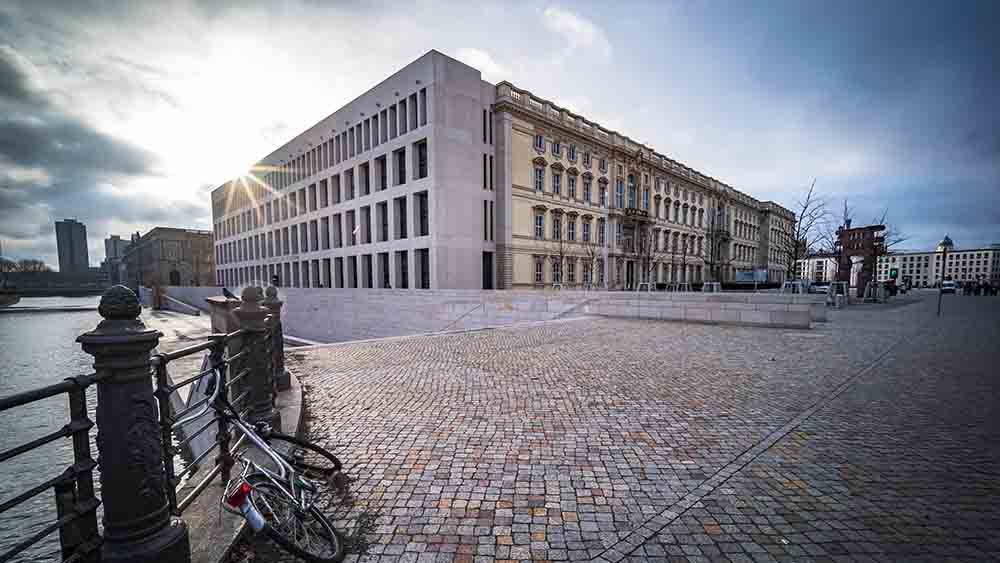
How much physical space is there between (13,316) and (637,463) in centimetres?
7438

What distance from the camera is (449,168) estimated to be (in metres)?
28.7

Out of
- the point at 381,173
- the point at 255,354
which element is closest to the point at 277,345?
the point at 255,354

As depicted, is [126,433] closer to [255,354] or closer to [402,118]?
[255,354]

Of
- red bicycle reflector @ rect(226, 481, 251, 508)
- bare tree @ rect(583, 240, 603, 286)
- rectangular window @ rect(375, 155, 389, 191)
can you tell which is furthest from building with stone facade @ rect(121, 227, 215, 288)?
red bicycle reflector @ rect(226, 481, 251, 508)

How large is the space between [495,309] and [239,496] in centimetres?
1659

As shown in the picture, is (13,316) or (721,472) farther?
(13,316)

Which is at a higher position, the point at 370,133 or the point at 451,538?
the point at 370,133

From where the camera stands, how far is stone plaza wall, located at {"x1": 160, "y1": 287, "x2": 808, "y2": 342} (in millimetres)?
14086

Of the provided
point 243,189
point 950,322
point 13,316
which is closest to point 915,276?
point 950,322

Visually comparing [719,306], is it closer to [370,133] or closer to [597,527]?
[597,527]

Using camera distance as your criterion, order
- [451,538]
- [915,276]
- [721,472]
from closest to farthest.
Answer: [451,538] < [721,472] < [915,276]

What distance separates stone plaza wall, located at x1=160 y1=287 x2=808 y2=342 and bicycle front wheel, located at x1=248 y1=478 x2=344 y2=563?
14740 millimetres

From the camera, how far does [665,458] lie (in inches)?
153

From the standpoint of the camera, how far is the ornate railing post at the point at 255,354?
419 cm
